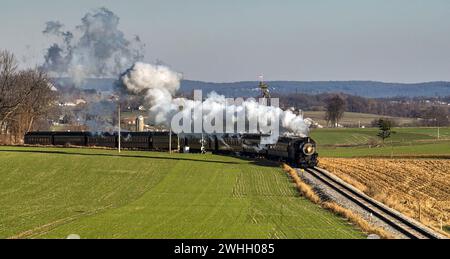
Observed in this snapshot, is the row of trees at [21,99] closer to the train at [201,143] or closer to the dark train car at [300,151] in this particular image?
the train at [201,143]

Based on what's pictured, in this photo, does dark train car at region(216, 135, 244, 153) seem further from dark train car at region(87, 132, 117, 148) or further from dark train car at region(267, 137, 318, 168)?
dark train car at region(87, 132, 117, 148)

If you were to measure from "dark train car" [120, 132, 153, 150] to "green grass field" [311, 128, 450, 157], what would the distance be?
25805 mm

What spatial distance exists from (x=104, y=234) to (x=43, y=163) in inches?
1799

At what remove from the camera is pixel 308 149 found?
8031cm

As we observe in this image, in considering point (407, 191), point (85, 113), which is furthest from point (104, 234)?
point (85, 113)

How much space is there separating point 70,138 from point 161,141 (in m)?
19.7

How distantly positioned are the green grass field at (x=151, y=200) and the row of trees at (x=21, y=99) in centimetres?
3769

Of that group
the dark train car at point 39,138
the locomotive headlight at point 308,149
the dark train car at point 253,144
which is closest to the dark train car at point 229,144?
the dark train car at point 253,144

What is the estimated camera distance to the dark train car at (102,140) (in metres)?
114

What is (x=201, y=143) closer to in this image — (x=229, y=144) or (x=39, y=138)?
(x=229, y=144)

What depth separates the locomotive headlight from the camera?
7994 centimetres

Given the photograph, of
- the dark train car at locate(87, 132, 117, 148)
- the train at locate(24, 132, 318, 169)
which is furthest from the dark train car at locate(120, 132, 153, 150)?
the dark train car at locate(87, 132, 117, 148)

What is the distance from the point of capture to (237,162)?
293 ft
